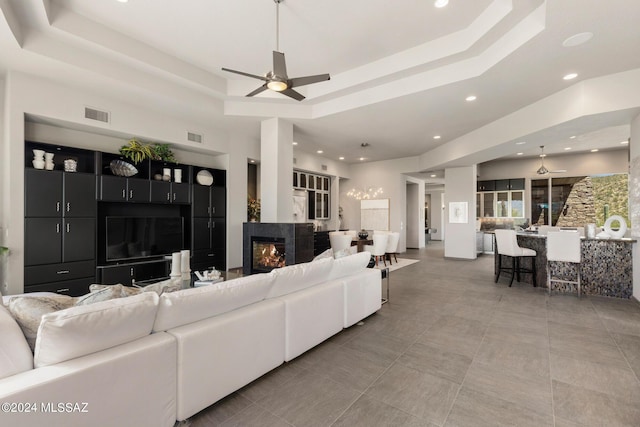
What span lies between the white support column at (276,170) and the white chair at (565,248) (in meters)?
4.81

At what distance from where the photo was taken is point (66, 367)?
4.75 ft

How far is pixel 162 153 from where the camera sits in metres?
5.68

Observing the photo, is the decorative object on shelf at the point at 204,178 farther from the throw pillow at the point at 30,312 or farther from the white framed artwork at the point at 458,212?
the white framed artwork at the point at 458,212

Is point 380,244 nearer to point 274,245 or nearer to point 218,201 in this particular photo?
point 274,245

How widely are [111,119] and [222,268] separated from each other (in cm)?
355

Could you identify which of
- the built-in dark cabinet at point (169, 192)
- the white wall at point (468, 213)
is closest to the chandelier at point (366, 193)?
the white wall at point (468, 213)

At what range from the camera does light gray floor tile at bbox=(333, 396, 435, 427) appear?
1914mm

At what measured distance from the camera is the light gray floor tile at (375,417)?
1.91 m

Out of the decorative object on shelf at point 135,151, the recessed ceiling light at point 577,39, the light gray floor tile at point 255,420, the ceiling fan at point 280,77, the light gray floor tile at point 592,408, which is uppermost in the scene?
the recessed ceiling light at point 577,39

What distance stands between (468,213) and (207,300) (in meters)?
8.47

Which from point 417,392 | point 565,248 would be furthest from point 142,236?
point 565,248

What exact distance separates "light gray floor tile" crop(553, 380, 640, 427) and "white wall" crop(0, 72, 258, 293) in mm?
5936

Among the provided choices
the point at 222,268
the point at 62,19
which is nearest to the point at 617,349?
the point at 222,268

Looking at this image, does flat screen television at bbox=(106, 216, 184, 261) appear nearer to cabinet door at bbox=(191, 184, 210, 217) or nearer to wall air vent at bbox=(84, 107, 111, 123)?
cabinet door at bbox=(191, 184, 210, 217)
